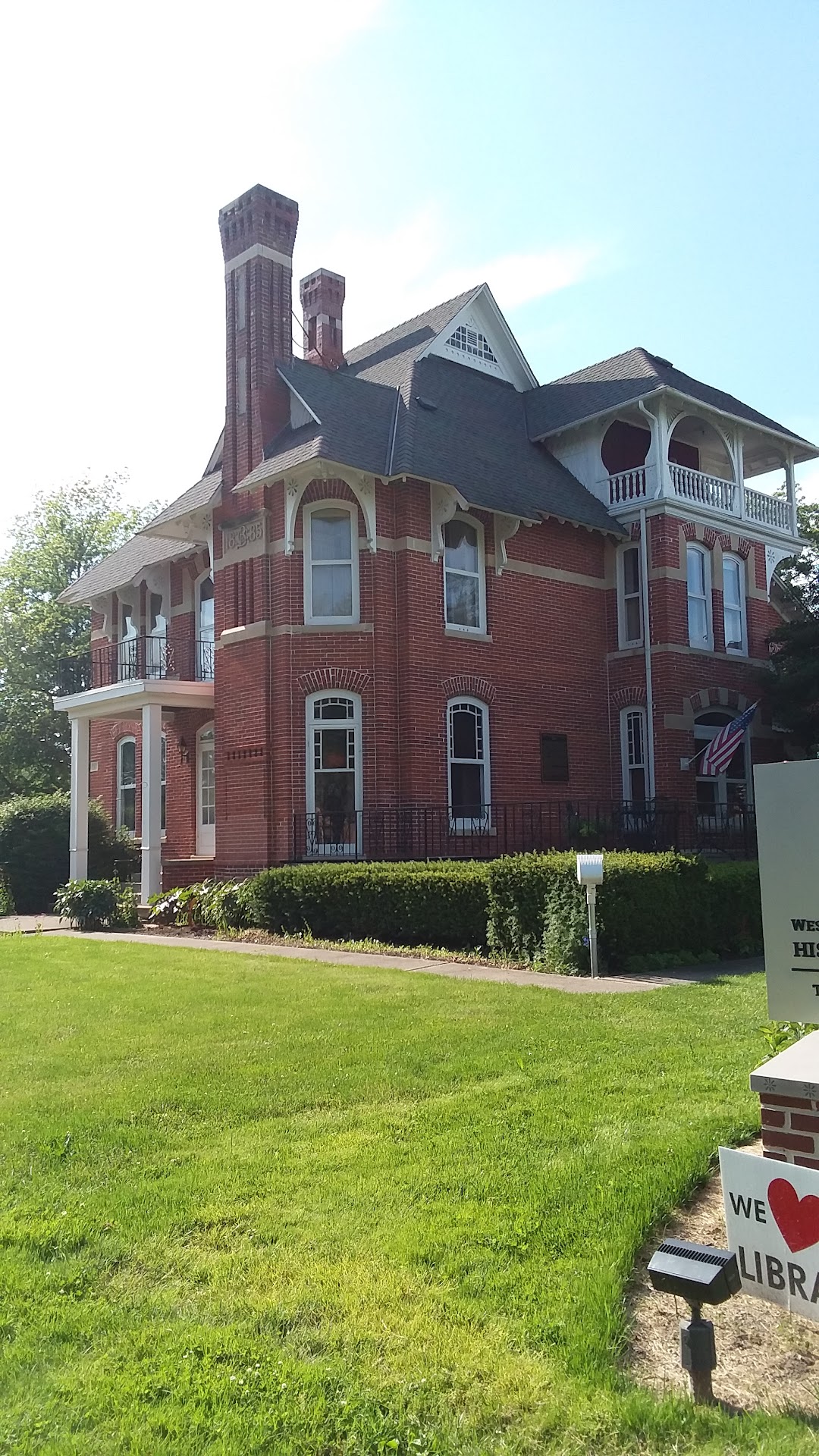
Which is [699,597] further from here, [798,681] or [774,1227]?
[774,1227]

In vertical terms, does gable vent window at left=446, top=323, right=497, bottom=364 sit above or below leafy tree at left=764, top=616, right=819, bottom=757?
above

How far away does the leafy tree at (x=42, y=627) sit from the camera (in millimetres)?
41281

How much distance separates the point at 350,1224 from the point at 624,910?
294 inches

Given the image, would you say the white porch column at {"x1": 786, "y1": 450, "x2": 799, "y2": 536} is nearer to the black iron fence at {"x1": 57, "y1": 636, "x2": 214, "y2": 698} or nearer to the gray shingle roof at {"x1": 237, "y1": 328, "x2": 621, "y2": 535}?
the gray shingle roof at {"x1": 237, "y1": 328, "x2": 621, "y2": 535}

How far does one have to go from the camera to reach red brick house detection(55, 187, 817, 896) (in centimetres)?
1828

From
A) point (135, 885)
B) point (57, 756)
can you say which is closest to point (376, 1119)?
point (135, 885)

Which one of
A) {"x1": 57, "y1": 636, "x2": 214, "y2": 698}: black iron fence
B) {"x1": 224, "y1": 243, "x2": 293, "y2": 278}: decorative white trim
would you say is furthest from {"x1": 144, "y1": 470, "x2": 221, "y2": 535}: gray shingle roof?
{"x1": 224, "y1": 243, "x2": 293, "y2": 278}: decorative white trim

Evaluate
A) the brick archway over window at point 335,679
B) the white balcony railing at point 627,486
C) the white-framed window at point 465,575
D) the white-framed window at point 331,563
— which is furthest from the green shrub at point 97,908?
the white balcony railing at point 627,486

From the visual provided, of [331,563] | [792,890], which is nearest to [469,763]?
[331,563]

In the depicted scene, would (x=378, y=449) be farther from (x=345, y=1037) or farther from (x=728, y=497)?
(x=345, y=1037)

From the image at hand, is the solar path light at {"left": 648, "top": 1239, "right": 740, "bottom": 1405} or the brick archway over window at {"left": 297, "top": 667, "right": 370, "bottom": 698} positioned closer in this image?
the solar path light at {"left": 648, "top": 1239, "right": 740, "bottom": 1405}

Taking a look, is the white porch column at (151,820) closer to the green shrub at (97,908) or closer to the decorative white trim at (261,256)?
the green shrub at (97,908)

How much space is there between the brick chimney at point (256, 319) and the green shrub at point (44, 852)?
801 cm

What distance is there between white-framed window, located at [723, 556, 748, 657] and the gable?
595cm
